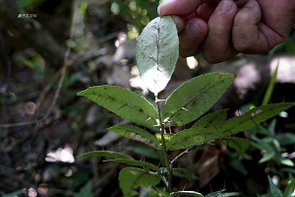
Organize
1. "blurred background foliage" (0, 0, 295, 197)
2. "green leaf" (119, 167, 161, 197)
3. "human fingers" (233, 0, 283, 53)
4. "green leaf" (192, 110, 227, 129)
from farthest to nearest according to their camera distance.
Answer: "blurred background foliage" (0, 0, 295, 197) < "human fingers" (233, 0, 283, 53) < "green leaf" (192, 110, 227, 129) < "green leaf" (119, 167, 161, 197)

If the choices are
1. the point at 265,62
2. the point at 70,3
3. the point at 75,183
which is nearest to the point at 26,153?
the point at 75,183

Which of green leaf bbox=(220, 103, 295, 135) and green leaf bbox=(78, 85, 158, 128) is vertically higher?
green leaf bbox=(78, 85, 158, 128)

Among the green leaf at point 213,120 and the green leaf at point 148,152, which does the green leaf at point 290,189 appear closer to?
the green leaf at point 213,120

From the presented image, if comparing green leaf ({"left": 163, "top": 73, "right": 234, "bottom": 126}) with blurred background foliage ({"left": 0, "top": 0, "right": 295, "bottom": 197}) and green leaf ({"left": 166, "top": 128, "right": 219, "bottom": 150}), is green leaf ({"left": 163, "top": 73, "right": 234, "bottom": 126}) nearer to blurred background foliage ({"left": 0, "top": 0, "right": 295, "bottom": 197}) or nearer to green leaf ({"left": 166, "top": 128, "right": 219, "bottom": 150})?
green leaf ({"left": 166, "top": 128, "right": 219, "bottom": 150})

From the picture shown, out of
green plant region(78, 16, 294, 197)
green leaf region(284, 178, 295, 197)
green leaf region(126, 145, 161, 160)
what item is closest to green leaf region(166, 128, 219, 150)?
green plant region(78, 16, 294, 197)

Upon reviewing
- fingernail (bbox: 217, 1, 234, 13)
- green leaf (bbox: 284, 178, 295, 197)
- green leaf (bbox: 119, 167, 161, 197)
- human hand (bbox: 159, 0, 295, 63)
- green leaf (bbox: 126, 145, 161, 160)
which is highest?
fingernail (bbox: 217, 1, 234, 13)
